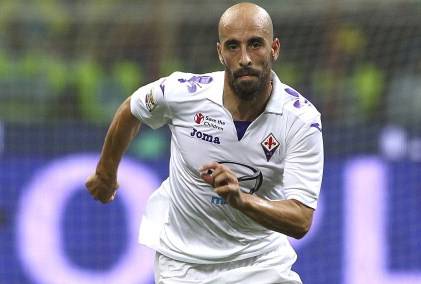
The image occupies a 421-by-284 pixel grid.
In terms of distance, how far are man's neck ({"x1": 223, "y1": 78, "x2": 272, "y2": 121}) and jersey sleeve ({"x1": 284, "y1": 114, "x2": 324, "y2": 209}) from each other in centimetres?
16

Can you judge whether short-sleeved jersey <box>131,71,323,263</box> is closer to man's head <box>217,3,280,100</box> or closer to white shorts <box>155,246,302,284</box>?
white shorts <box>155,246,302,284</box>

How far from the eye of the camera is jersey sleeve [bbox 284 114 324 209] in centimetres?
442

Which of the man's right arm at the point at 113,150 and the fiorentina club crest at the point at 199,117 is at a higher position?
the fiorentina club crest at the point at 199,117

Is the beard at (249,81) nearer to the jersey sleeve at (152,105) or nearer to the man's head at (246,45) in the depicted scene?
the man's head at (246,45)

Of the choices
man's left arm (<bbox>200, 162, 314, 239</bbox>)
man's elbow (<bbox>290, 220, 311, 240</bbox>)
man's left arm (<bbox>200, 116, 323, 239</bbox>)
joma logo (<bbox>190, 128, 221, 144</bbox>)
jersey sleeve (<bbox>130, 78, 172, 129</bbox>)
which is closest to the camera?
man's left arm (<bbox>200, 162, 314, 239</bbox>)

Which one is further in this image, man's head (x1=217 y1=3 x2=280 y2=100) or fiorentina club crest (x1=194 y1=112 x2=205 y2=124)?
fiorentina club crest (x1=194 y1=112 x2=205 y2=124)

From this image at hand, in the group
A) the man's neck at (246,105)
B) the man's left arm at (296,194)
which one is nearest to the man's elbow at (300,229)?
the man's left arm at (296,194)

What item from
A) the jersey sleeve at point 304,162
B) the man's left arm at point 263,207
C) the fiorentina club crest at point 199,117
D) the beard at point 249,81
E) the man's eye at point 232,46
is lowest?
the man's left arm at point 263,207

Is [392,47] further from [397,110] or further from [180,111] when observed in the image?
[180,111]

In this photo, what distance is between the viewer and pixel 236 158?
179 inches

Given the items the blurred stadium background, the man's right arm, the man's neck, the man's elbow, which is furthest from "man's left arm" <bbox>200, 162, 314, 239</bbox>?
the blurred stadium background

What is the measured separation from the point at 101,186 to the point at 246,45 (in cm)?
107

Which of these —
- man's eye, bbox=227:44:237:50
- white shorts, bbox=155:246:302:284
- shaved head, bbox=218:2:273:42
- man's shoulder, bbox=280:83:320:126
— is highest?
shaved head, bbox=218:2:273:42

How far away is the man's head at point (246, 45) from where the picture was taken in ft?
14.3
